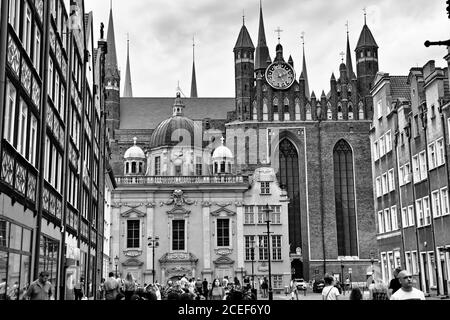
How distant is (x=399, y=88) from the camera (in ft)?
140

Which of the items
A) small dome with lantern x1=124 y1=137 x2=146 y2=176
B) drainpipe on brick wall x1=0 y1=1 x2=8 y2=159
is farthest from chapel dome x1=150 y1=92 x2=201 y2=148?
drainpipe on brick wall x1=0 y1=1 x2=8 y2=159

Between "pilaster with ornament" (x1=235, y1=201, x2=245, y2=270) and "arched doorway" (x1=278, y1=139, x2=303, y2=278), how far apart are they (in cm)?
1049

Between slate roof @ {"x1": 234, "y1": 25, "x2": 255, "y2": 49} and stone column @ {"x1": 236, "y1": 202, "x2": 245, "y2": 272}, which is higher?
slate roof @ {"x1": 234, "y1": 25, "x2": 255, "y2": 49}

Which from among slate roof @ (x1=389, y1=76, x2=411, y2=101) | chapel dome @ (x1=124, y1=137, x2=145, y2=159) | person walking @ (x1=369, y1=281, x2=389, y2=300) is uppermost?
chapel dome @ (x1=124, y1=137, x2=145, y2=159)

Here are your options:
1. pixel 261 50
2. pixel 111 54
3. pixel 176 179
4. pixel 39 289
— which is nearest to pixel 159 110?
pixel 111 54

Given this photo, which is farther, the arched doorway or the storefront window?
the arched doorway

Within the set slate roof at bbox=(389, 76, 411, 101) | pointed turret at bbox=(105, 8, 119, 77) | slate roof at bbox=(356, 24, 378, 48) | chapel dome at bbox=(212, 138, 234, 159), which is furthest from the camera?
pointed turret at bbox=(105, 8, 119, 77)

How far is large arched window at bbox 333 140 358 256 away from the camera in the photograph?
70.9 m

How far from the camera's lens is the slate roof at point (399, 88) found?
4171 cm

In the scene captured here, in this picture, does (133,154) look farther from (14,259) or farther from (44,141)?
(14,259)

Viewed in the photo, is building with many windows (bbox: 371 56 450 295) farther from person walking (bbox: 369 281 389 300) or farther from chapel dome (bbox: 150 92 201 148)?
chapel dome (bbox: 150 92 201 148)

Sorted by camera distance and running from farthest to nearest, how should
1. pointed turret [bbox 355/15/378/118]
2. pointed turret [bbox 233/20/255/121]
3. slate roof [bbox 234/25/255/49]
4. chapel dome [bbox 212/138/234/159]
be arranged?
1. slate roof [bbox 234/25/255/49]
2. pointed turret [bbox 355/15/378/118]
3. pointed turret [bbox 233/20/255/121]
4. chapel dome [bbox 212/138/234/159]

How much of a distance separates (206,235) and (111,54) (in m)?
41.7
